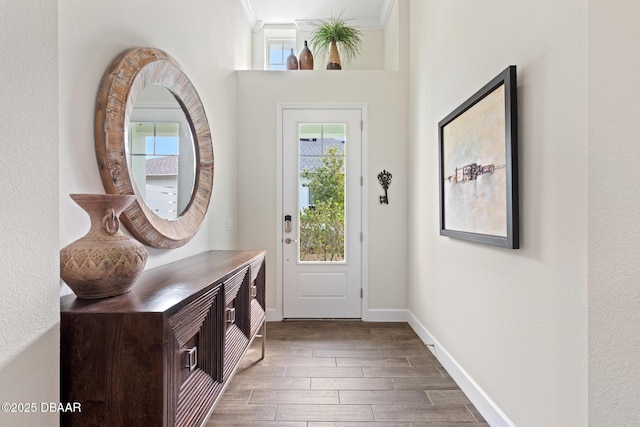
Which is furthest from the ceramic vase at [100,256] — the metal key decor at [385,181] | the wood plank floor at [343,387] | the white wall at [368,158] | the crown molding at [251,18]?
the crown molding at [251,18]

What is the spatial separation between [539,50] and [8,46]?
5.75 feet

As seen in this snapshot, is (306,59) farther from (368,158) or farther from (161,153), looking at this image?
(161,153)

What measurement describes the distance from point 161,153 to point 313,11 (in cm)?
290

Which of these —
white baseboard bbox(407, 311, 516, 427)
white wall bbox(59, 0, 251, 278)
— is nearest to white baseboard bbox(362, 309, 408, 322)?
white baseboard bbox(407, 311, 516, 427)

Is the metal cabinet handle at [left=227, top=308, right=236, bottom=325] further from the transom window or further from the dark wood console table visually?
the transom window

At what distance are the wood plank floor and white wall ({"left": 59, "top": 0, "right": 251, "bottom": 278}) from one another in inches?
37.7

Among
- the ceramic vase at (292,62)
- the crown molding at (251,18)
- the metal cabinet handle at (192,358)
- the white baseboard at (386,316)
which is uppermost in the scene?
the crown molding at (251,18)

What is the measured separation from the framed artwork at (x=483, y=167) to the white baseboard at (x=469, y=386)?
0.85 metres

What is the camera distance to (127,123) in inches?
57.8

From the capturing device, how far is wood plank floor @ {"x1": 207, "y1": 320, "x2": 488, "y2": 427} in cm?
182

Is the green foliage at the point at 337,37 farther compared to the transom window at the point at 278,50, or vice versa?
the transom window at the point at 278,50

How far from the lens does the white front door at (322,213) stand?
346cm

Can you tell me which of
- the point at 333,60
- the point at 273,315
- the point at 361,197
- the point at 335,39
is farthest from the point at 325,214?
the point at 335,39

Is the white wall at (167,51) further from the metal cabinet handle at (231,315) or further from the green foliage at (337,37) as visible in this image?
the green foliage at (337,37)
